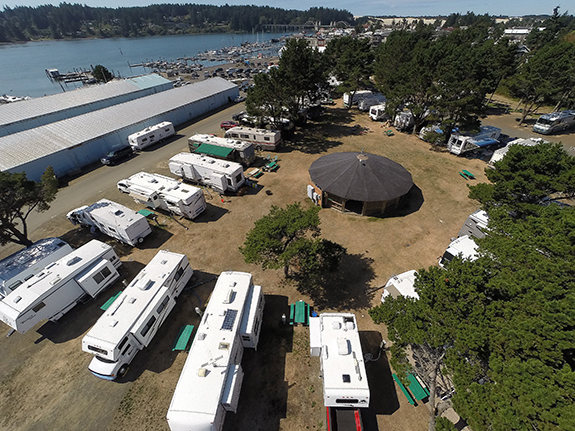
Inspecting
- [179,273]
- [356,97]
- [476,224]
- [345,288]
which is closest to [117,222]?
[179,273]

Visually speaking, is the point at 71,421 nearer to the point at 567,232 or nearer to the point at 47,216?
the point at 47,216

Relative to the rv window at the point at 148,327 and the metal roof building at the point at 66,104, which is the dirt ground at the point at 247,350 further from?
the metal roof building at the point at 66,104

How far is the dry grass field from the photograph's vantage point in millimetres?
15750

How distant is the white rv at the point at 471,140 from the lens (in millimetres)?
41688

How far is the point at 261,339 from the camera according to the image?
19.5 metres

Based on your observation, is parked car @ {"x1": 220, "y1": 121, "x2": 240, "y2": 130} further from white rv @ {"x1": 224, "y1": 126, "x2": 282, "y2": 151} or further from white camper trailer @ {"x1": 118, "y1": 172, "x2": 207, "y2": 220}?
white camper trailer @ {"x1": 118, "y1": 172, "x2": 207, "y2": 220}

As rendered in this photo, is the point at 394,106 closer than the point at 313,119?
Yes

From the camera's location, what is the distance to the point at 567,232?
1399 centimetres

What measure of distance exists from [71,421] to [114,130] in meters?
46.2

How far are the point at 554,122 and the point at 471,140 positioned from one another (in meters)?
21.2

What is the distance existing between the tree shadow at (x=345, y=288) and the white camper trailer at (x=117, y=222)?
737 inches

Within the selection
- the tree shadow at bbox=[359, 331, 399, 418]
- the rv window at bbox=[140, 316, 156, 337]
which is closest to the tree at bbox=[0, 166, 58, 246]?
the rv window at bbox=[140, 316, 156, 337]

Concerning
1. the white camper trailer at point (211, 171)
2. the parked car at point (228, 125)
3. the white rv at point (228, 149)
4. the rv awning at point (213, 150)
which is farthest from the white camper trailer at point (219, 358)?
the parked car at point (228, 125)

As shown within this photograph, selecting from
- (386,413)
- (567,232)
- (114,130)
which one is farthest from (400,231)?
(114,130)
